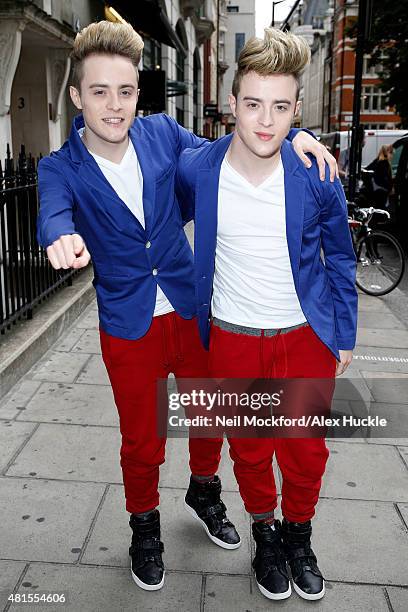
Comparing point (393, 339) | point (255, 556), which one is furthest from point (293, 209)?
point (393, 339)

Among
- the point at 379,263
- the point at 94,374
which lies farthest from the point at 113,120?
the point at 379,263

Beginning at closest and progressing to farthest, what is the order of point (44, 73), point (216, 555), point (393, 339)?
point (216, 555), point (393, 339), point (44, 73)

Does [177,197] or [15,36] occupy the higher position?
[15,36]

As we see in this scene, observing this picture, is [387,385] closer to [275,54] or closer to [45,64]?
[275,54]

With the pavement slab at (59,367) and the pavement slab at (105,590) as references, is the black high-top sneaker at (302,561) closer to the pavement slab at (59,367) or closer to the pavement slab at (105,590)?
the pavement slab at (105,590)

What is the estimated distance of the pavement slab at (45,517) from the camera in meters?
2.75

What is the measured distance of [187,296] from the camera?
254 centimetres

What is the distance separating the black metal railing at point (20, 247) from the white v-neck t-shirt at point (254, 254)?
8.86ft

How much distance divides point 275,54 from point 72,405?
2.91m

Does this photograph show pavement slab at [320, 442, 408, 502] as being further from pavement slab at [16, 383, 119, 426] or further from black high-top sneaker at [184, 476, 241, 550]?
pavement slab at [16, 383, 119, 426]

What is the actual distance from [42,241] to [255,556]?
1612 mm

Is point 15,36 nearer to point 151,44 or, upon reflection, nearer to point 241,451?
point 241,451

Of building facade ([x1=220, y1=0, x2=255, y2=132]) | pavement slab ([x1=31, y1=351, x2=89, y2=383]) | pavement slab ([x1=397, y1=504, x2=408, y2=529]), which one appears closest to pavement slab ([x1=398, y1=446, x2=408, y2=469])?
pavement slab ([x1=397, y1=504, x2=408, y2=529])

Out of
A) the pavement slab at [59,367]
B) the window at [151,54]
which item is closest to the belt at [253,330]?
the pavement slab at [59,367]
